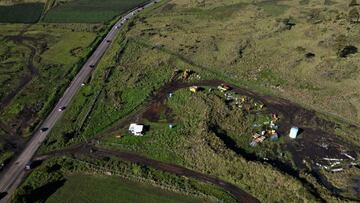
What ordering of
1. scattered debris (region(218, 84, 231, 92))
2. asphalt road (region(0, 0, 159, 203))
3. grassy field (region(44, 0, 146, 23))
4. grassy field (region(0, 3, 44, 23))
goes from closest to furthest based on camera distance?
asphalt road (region(0, 0, 159, 203)), scattered debris (region(218, 84, 231, 92)), grassy field (region(44, 0, 146, 23)), grassy field (region(0, 3, 44, 23))

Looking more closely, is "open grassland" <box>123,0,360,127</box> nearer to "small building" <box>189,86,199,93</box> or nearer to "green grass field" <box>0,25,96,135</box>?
"small building" <box>189,86,199,93</box>

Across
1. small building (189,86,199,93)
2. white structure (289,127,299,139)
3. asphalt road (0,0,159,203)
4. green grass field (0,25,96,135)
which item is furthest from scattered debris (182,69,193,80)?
white structure (289,127,299,139)

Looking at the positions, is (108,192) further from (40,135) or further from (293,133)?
(293,133)

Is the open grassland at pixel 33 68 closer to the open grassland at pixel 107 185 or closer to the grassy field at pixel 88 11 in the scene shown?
the grassy field at pixel 88 11

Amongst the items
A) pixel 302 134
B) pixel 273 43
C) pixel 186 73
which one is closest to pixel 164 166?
pixel 302 134

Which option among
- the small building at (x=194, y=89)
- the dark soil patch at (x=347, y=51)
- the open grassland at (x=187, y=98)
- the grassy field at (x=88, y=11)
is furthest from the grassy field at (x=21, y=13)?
the dark soil patch at (x=347, y=51)

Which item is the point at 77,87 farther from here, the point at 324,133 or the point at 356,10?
the point at 356,10
